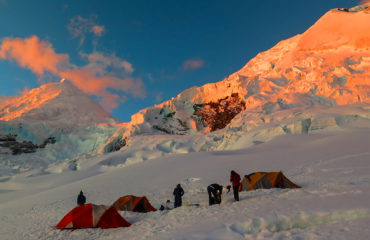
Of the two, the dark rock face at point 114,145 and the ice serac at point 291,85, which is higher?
the ice serac at point 291,85

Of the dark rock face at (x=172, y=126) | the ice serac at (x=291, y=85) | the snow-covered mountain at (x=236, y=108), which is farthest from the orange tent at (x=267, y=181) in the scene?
the dark rock face at (x=172, y=126)

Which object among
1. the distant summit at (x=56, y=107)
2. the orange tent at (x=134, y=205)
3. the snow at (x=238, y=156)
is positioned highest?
the distant summit at (x=56, y=107)

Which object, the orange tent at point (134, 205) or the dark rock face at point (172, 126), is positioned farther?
the dark rock face at point (172, 126)

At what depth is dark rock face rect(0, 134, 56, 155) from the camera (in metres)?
68.4

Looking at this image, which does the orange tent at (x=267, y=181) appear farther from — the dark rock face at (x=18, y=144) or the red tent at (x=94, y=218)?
the dark rock face at (x=18, y=144)

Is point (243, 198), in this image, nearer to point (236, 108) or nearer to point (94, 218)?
point (94, 218)

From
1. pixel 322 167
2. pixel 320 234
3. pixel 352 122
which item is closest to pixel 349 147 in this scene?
pixel 322 167

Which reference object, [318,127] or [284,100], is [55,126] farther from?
[318,127]

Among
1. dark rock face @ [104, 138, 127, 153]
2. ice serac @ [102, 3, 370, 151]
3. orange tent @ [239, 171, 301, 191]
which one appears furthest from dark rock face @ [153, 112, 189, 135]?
orange tent @ [239, 171, 301, 191]

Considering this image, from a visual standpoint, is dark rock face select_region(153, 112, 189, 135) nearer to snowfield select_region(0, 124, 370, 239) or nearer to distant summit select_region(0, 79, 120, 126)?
distant summit select_region(0, 79, 120, 126)

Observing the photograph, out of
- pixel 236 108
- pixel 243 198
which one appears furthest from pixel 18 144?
pixel 243 198

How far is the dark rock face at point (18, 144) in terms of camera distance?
68438 millimetres

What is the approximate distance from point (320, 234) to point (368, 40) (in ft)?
189

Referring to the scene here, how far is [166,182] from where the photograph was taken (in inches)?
719
